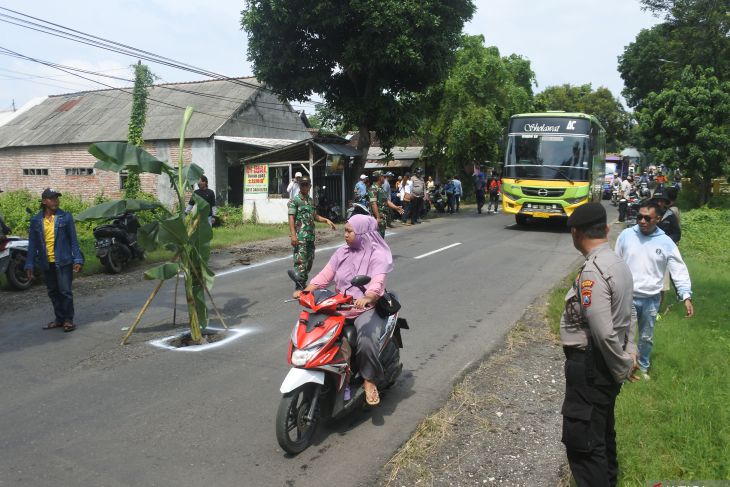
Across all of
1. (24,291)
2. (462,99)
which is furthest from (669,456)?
(462,99)

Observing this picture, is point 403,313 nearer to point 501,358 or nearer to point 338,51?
point 501,358

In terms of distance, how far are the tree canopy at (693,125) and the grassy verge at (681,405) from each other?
15.5m

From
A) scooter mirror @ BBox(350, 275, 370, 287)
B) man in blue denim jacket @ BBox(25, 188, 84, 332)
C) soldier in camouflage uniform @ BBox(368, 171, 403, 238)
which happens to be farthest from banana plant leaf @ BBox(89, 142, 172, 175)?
soldier in camouflage uniform @ BBox(368, 171, 403, 238)

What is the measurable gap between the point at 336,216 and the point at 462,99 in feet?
34.3

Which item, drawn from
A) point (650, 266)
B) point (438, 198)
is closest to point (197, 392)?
point (650, 266)

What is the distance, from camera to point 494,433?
4438 mm

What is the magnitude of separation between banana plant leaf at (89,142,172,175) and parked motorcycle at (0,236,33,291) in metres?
4.60

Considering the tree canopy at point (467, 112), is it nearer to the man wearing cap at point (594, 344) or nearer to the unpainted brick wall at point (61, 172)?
the unpainted brick wall at point (61, 172)

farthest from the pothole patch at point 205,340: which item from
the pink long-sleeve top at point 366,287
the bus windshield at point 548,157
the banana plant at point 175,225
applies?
the bus windshield at point 548,157

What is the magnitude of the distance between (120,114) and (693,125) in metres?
25.8

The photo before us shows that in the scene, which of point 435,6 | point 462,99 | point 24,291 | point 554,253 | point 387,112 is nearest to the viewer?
point 24,291

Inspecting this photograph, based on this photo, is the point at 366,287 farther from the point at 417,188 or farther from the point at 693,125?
the point at 693,125

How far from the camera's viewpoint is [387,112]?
20781 mm

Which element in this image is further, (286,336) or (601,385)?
(286,336)
